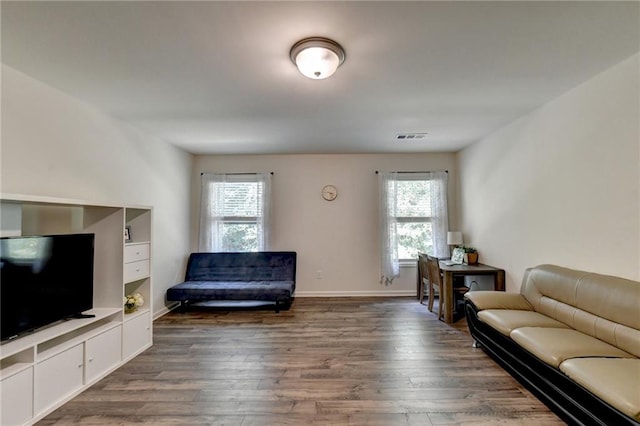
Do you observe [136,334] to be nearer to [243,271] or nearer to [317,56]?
[243,271]

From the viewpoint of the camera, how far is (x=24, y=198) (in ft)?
6.06

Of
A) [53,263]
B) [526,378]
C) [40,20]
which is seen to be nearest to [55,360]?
[53,263]

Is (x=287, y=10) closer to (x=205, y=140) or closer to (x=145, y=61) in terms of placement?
(x=145, y=61)

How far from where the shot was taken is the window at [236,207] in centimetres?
502

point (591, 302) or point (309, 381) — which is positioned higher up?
point (591, 302)

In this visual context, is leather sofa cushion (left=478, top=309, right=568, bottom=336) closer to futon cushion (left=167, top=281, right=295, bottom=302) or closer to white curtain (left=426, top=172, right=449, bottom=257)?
white curtain (left=426, top=172, right=449, bottom=257)

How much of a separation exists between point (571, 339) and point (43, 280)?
3835 mm

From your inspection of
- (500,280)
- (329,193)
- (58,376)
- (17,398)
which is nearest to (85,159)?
(58,376)

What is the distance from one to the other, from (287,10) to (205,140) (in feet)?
9.76

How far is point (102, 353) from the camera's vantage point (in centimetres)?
246

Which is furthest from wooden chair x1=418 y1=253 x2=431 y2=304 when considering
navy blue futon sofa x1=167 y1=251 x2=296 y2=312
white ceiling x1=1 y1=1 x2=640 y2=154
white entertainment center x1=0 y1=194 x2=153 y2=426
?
white entertainment center x1=0 y1=194 x2=153 y2=426

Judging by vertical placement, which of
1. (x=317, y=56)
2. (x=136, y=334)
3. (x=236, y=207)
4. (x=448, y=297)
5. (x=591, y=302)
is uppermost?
(x=317, y=56)

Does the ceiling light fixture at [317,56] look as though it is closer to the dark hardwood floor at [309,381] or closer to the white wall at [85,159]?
the white wall at [85,159]

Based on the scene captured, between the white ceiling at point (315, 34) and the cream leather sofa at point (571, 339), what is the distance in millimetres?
1710
